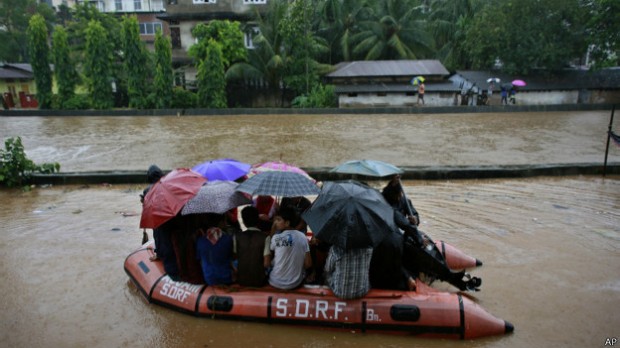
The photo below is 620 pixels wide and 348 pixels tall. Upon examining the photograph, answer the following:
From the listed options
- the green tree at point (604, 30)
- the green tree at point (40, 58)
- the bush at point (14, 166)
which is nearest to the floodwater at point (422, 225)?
the bush at point (14, 166)

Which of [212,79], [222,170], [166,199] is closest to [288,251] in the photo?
[166,199]

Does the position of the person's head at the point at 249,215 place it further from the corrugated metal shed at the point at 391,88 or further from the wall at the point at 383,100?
the wall at the point at 383,100

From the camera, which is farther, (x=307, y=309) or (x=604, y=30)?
(x=604, y=30)

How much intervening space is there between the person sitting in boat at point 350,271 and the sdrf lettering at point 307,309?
15cm

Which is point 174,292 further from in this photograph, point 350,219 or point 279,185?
point 350,219

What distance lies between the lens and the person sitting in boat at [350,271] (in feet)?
14.4

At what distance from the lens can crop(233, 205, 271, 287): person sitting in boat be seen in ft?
15.5

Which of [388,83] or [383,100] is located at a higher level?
[388,83]

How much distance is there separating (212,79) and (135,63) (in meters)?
5.38

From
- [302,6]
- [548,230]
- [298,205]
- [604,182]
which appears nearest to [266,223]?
[298,205]

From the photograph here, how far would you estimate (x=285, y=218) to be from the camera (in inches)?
181

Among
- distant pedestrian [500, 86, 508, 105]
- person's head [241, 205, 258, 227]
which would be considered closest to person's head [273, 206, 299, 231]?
person's head [241, 205, 258, 227]

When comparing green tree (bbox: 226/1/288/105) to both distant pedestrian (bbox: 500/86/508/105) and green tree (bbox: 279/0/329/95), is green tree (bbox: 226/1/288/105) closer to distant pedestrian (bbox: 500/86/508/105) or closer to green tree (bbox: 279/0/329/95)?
green tree (bbox: 279/0/329/95)

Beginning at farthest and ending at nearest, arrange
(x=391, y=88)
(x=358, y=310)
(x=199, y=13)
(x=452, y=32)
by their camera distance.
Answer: (x=452, y=32), (x=199, y=13), (x=391, y=88), (x=358, y=310)
